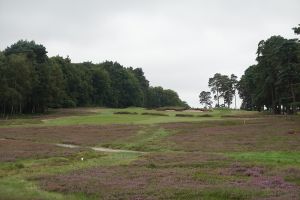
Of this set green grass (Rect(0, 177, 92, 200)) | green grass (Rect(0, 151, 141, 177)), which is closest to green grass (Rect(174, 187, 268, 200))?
green grass (Rect(0, 177, 92, 200))

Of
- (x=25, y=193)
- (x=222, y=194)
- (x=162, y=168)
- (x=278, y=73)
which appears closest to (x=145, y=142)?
(x=162, y=168)

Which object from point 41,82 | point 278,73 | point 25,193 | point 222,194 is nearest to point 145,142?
point 25,193

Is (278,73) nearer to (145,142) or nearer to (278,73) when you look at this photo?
(278,73)

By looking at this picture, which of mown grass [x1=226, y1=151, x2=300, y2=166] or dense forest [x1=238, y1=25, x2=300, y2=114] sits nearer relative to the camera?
mown grass [x1=226, y1=151, x2=300, y2=166]

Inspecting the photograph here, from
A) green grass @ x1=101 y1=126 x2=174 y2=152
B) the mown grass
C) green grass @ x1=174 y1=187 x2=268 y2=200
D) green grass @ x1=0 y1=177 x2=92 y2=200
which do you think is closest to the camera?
green grass @ x1=174 y1=187 x2=268 y2=200

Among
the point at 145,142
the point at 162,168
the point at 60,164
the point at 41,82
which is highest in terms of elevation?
the point at 41,82

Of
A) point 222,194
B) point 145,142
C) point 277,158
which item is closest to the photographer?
point 222,194

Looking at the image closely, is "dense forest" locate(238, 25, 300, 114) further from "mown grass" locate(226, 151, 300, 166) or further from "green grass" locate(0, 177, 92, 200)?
"green grass" locate(0, 177, 92, 200)

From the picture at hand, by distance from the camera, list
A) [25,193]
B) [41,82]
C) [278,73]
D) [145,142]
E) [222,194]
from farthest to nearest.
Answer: [41,82]
[278,73]
[145,142]
[25,193]
[222,194]

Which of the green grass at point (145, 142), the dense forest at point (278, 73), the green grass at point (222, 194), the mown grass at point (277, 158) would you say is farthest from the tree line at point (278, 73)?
the green grass at point (222, 194)

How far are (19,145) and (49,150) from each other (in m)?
6.46

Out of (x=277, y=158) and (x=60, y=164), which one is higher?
(x=277, y=158)

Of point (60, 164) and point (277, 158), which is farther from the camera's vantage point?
point (277, 158)

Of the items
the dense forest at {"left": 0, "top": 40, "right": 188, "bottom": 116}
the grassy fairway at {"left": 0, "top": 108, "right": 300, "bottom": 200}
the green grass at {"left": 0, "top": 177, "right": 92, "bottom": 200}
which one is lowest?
the green grass at {"left": 0, "top": 177, "right": 92, "bottom": 200}
